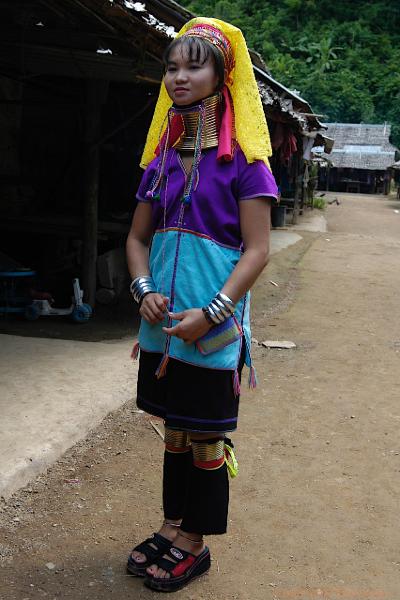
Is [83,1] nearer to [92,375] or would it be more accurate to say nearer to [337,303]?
[92,375]

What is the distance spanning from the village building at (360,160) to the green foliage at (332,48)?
5.92 m

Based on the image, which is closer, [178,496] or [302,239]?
[178,496]

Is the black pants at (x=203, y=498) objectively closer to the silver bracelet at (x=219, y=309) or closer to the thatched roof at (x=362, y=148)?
the silver bracelet at (x=219, y=309)

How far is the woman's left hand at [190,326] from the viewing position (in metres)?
1.98

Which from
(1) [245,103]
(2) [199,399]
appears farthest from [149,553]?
(1) [245,103]

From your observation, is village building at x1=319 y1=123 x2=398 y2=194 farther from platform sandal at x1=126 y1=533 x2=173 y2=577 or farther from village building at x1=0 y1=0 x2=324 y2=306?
platform sandal at x1=126 y1=533 x2=173 y2=577

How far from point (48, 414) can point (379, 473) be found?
6.00 feet

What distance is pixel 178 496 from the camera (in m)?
2.35

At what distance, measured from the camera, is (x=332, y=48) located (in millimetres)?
59375

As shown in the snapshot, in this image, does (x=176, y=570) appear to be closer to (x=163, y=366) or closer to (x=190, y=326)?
(x=163, y=366)

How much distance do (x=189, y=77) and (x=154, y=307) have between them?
2.39 ft

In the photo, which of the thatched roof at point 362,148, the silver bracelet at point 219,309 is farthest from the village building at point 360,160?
the silver bracelet at point 219,309

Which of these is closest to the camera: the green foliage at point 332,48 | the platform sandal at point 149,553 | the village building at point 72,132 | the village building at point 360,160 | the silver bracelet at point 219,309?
the silver bracelet at point 219,309

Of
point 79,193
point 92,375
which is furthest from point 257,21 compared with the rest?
point 92,375
